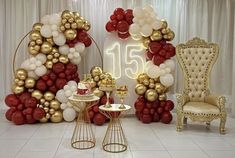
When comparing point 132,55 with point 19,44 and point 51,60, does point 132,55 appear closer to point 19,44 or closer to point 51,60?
point 51,60

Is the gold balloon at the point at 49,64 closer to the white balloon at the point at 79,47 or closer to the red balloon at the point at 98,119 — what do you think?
the white balloon at the point at 79,47

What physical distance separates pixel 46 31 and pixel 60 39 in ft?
0.91

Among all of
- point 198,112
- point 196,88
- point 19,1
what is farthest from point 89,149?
point 19,1

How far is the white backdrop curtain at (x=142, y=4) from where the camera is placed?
6.04m

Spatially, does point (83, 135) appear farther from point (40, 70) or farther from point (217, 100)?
point (217, 100)

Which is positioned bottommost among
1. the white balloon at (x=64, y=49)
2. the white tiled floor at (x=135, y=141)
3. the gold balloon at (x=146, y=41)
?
the white tiled floor at (x=135, y=141)

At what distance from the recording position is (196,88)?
5.29 meters

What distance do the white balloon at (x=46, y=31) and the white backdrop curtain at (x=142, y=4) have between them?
853 millimetres

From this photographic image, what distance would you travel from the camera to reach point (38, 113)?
5.14 meters

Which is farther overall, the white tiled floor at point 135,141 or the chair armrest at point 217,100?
the chair armrest at point 217,100

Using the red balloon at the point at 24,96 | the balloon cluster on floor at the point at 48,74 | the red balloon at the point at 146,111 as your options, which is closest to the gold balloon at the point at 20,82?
the balloon cluster on floor at the point at 48,74

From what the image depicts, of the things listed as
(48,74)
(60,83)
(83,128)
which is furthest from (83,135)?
(48,74)

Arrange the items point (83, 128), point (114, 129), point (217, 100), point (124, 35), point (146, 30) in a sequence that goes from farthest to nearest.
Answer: point (124, 35) < point (146, 30) < point (83, 128) < point (217, 100) < point (114, 129)

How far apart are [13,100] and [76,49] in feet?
4.64
